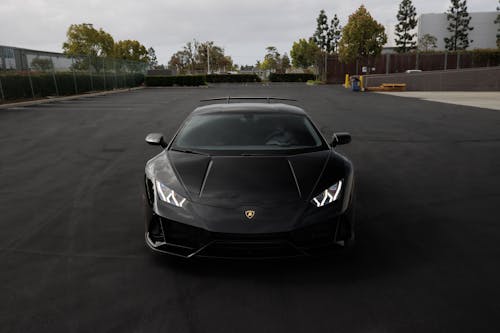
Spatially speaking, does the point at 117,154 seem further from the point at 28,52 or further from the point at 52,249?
the point at 28,52

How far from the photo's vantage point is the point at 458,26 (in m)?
84.1

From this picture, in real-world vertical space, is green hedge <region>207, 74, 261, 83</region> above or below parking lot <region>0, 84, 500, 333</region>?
above

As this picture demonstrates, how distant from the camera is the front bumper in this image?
307cm

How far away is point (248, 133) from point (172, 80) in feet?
158

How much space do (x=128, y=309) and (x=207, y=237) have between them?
28.4 inches

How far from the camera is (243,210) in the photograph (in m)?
3.16

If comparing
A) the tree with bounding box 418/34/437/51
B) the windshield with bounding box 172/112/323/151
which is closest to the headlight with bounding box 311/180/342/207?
the windshield with bounding box 172/112/323/151

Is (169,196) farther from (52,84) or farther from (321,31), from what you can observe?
(321,31)

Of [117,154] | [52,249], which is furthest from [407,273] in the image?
[117,154]

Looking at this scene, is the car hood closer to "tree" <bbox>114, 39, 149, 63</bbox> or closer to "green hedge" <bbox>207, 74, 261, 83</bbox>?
"green hedge" <bbox>207, 74, 261, 83</bbox>

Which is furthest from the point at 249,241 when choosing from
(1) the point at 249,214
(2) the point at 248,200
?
(2) the point at 248,200

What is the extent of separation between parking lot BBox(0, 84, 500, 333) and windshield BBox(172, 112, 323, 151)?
1084 millimetres

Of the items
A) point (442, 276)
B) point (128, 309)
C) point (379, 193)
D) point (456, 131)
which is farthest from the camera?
point (456, 131)

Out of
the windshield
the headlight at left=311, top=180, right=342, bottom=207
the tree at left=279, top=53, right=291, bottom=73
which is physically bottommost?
the headlight at left=311, top=180, right=342, bottom=207
